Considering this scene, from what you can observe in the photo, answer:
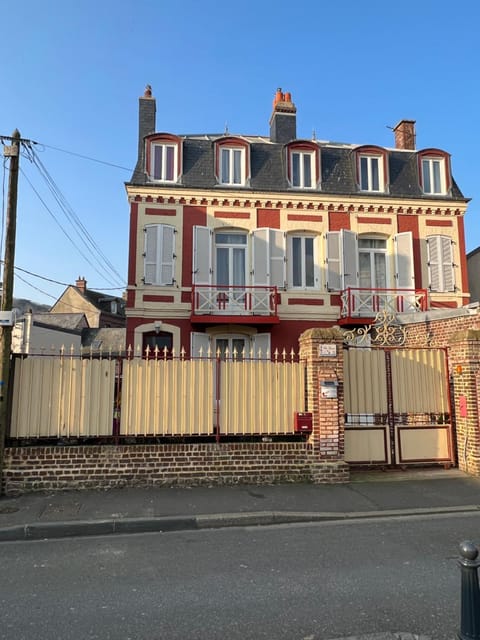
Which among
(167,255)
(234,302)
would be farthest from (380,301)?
(167,255)

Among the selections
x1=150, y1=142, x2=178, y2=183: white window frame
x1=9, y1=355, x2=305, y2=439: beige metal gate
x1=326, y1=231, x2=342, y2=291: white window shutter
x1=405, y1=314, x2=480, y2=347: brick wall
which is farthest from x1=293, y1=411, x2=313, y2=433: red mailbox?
x1=150, y1=142, x2=178, y2=183: white window frame

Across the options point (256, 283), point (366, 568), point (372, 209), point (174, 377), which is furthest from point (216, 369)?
point (372, 209)

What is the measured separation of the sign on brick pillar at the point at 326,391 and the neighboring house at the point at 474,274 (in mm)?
12084

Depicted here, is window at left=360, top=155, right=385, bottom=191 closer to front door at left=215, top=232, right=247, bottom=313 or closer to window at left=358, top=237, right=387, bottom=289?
window at left=358, top=237, right=387, bottom=289

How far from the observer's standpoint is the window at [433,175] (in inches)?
654

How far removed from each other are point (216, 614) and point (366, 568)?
168 cm

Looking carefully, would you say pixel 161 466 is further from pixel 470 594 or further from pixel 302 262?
pixel 302 262

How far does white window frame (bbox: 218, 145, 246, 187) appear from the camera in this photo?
15641 mm

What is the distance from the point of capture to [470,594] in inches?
107

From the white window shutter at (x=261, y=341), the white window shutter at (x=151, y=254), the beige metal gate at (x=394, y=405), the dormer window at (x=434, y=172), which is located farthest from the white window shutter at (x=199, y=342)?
the dormer window at (x=434, y=172)

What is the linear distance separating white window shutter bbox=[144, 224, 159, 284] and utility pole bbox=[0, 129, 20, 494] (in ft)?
23.9

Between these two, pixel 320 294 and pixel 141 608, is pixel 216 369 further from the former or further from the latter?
pixel 320 294

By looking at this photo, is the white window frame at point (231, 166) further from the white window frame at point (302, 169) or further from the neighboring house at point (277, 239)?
the white window frame at point (302, 169)

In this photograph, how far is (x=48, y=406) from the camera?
7.45m
